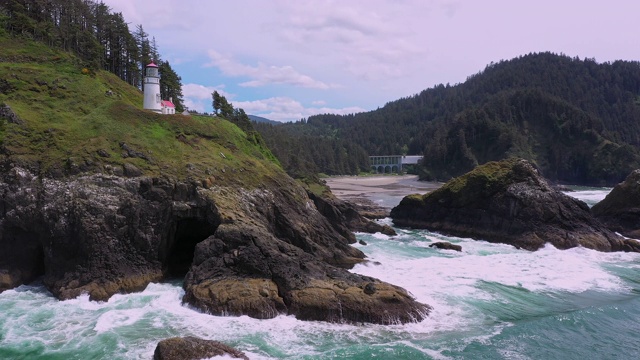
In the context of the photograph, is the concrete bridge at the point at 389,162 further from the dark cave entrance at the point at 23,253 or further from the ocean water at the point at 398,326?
the dark cave entrance at the point at 23,253

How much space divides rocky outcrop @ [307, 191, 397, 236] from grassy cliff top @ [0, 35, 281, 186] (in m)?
5.24

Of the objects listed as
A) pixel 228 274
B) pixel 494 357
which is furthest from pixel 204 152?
pixel 494 357

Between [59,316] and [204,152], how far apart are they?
1555 centimetres

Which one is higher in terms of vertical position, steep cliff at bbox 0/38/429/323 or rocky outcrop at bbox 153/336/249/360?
steep cliff at bbox 0/38/429/323

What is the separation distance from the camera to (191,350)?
16.1m

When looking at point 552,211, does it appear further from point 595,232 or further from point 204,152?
point 204,152

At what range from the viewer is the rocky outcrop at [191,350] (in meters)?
15.9

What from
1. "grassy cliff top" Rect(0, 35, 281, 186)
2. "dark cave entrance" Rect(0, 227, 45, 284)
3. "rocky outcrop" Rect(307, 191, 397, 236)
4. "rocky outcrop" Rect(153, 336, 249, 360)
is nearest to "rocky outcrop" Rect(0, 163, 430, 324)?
"dark cave entrance" Rect(0, 227, 45, 284)

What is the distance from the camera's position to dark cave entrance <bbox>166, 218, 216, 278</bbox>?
27.2 meters

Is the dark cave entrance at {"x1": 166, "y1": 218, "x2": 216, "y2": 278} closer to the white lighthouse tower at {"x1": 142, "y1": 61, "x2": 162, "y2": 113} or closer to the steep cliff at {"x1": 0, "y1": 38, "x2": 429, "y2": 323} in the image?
the steep cliff at {"x1": 0, "y1": 38, "x2": 429, "y2": 323}

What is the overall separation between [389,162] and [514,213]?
119002 mm

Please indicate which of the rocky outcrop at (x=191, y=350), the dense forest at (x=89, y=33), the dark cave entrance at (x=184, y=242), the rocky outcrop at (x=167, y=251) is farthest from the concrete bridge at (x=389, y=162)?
the rocky outcrop at (x=191, y=350)

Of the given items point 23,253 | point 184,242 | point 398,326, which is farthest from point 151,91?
point 398,326

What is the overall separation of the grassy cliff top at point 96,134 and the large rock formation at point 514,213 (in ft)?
64.4
